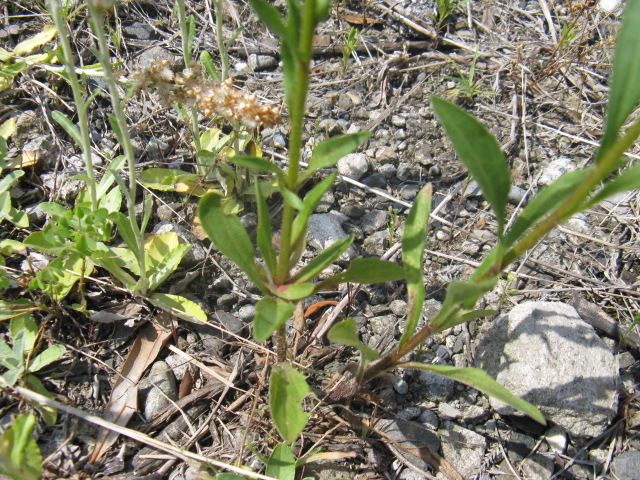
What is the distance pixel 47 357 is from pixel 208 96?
1.18 metres

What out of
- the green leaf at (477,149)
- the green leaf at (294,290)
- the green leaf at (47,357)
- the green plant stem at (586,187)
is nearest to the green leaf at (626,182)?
the green plant stem at (586,187)

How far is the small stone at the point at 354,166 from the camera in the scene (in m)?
2.98

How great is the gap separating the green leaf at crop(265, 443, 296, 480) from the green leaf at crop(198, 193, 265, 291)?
0.62m

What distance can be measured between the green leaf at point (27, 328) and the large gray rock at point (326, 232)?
4.20 ft

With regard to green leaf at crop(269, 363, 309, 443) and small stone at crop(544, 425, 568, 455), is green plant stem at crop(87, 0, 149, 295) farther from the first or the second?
small stone at crop(544, 425, 568, 455)

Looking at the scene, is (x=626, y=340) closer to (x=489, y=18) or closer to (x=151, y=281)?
(x=151, y=281)

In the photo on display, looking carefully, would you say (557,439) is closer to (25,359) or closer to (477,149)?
(477,149)

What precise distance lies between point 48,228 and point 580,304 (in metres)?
2.41

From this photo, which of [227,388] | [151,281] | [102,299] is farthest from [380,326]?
[102,299]

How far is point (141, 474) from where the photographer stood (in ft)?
6.38

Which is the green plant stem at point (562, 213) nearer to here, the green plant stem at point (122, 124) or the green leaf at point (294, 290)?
the green leaf at point (294, 290)

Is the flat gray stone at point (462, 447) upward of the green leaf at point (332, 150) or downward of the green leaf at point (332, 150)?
downward

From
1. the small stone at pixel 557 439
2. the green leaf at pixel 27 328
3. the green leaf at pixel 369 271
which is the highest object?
the green leaf at pixel 369 271

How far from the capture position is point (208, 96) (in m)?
1.95
